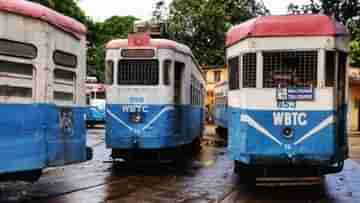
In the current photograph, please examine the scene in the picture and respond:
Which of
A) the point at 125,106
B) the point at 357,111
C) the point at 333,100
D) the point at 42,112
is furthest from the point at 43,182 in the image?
the point at 357,111

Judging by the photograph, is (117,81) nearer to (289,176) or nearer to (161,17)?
(289,176)

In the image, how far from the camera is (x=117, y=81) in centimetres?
1465

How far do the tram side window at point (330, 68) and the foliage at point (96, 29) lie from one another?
1140 cm

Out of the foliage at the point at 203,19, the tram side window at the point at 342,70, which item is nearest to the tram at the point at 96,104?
the foliage at the point at 203,19

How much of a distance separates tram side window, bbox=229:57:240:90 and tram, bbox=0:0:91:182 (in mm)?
3063

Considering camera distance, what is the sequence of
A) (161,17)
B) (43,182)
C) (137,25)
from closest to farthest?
(43,182) → (137,25) → (161,17)

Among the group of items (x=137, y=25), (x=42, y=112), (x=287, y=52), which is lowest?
(x=42, y=112)

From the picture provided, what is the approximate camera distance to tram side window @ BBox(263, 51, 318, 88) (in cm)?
1055

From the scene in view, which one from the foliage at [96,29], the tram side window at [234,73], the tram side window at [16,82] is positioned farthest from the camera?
the foliage at [96,29]

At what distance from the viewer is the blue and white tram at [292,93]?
10.5m

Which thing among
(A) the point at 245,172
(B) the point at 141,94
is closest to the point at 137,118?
(B) the point at 141,94

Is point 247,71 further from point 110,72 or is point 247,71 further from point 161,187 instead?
point 110,72

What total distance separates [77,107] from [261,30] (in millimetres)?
3434

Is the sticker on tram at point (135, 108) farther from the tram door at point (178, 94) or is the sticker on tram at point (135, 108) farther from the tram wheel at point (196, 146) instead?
the tram wheel at point (196, 146)
